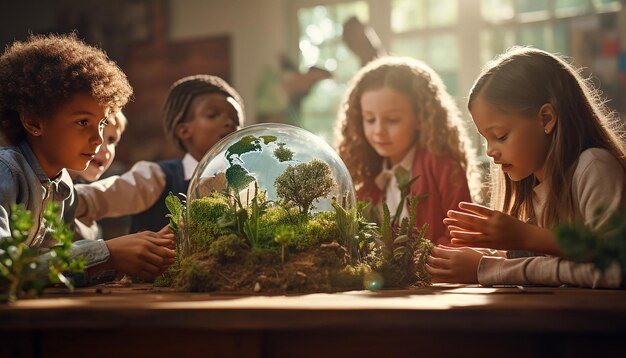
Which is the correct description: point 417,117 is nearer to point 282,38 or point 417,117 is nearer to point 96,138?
point 96,138

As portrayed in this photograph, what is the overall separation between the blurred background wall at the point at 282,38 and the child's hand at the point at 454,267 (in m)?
4.56

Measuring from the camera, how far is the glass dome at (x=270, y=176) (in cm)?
180

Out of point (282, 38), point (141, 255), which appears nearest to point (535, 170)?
point (141, 255)

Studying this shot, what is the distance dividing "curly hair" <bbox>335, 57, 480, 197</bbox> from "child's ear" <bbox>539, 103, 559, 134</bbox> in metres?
0.83

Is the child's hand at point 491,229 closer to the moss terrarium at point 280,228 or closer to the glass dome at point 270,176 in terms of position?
the moss terrarium at point 280,228

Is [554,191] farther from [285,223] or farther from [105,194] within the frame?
[105,194]

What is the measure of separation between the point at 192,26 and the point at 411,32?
215 cm

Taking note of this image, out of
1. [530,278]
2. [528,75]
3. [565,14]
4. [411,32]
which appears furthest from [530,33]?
[530,278]

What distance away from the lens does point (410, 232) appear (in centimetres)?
195

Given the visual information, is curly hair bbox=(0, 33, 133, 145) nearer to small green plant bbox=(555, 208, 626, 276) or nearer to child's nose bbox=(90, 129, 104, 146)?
child's nose bbox=(90, 129, 104, 146)

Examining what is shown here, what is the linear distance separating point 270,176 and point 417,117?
4.13 feet

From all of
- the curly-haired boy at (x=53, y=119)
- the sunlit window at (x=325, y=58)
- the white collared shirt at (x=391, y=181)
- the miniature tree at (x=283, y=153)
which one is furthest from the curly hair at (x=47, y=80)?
the sunlit window at (x=325, y=58)

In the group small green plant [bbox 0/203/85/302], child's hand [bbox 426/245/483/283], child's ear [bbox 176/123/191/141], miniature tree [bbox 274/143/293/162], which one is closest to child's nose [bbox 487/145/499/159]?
child's hand [bbox 426/245/483/283]

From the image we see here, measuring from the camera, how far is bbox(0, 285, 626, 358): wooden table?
1171 millimetres
